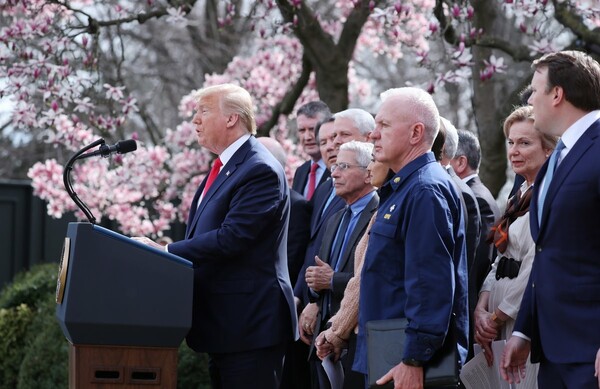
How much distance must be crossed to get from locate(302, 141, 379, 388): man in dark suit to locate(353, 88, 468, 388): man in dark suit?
43.5 inches

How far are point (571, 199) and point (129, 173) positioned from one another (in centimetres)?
736

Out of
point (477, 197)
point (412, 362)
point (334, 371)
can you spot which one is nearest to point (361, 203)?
point (477, 197)

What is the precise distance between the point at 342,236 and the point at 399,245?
4.67 ft

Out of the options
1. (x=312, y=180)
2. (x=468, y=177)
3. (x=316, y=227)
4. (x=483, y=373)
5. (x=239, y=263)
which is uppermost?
(x=468, y=177)

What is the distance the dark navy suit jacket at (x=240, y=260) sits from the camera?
17.2 feet

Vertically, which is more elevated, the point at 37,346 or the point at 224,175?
the point at 224,175

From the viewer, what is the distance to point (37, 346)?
8586 millimetres

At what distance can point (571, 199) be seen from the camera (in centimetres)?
379

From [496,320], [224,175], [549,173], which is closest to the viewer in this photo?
[549,173]

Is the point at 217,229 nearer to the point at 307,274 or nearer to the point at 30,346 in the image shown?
the point at 307,274

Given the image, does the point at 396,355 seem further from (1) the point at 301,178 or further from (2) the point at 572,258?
(1) the point at 301,178

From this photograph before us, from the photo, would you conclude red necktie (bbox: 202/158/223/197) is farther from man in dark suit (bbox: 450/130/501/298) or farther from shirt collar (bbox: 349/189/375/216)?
man in dark suit (bbox: 450/130/501/298)

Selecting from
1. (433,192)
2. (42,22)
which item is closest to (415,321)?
(433,192)

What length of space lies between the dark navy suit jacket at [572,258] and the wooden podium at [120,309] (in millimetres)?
1662
